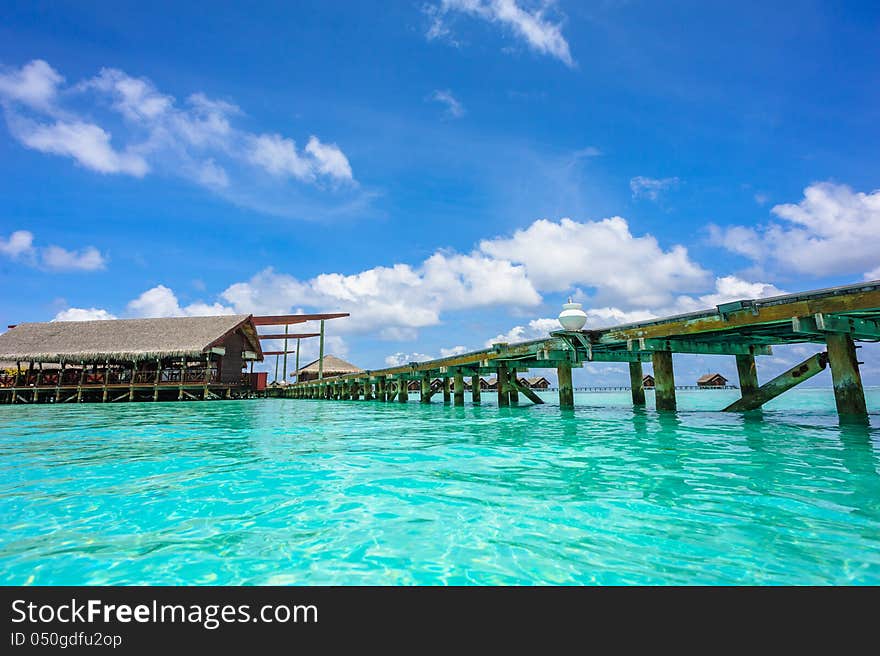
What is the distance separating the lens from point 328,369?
2094 inches

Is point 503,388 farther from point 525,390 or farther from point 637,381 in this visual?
point 637,381

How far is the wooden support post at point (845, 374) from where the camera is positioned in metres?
9.20

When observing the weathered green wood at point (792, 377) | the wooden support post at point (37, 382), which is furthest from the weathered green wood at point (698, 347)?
the wooden support post at point (37, 382)

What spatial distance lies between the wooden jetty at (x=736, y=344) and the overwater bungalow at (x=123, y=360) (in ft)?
69.4

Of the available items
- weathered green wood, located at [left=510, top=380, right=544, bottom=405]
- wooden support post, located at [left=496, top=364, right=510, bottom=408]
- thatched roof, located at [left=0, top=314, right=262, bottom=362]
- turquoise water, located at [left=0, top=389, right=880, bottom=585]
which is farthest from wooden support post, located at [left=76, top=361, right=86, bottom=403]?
turquoise water, located at [left=0, top=389, right=880, bottom=585]

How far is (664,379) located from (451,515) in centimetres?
1150

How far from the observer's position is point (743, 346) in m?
14.1

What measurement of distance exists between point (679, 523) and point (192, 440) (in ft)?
30.3

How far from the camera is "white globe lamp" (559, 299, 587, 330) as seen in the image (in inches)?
464

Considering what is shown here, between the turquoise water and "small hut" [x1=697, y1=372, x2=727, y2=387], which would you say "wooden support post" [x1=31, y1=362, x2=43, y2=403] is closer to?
the turquoise water

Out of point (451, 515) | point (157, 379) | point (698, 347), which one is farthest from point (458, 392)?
point (157, 379)
